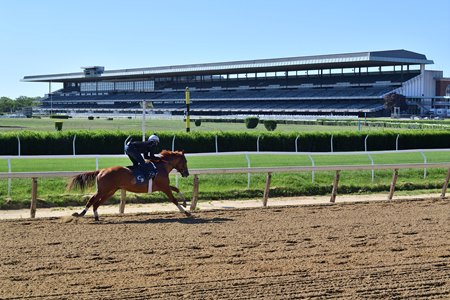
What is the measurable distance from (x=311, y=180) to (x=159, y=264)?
10.7 m

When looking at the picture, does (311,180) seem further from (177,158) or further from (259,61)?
A: (259,61)

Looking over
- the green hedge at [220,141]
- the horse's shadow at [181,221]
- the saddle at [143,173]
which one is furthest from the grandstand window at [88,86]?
the saddle at [143,173]

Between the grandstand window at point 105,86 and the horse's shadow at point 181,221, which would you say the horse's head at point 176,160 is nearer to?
the horse's shadow at point 181,221

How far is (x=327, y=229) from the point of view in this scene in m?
10.7

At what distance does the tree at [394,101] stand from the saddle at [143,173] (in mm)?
58736

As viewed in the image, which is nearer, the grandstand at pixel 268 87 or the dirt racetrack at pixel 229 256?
the dirt racetrack at pixel 229 256

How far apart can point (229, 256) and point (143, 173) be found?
3.29m

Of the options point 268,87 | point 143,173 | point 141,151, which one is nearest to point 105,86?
point 268,87

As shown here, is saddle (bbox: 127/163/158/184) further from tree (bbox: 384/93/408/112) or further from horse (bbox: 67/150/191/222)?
tree (bbox: 384/93/408/112)

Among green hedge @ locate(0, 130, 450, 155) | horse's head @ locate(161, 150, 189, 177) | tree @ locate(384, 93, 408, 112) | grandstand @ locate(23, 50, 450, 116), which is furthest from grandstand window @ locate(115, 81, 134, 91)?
horse's head @ locate(161, 150, 189, 177)

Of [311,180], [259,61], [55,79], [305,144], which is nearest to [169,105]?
[259,61]

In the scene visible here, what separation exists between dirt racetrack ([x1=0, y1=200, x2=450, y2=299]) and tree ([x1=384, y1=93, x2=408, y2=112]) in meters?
56.8

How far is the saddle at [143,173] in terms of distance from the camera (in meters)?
11.4

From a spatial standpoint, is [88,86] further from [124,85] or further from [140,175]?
[140,175]
